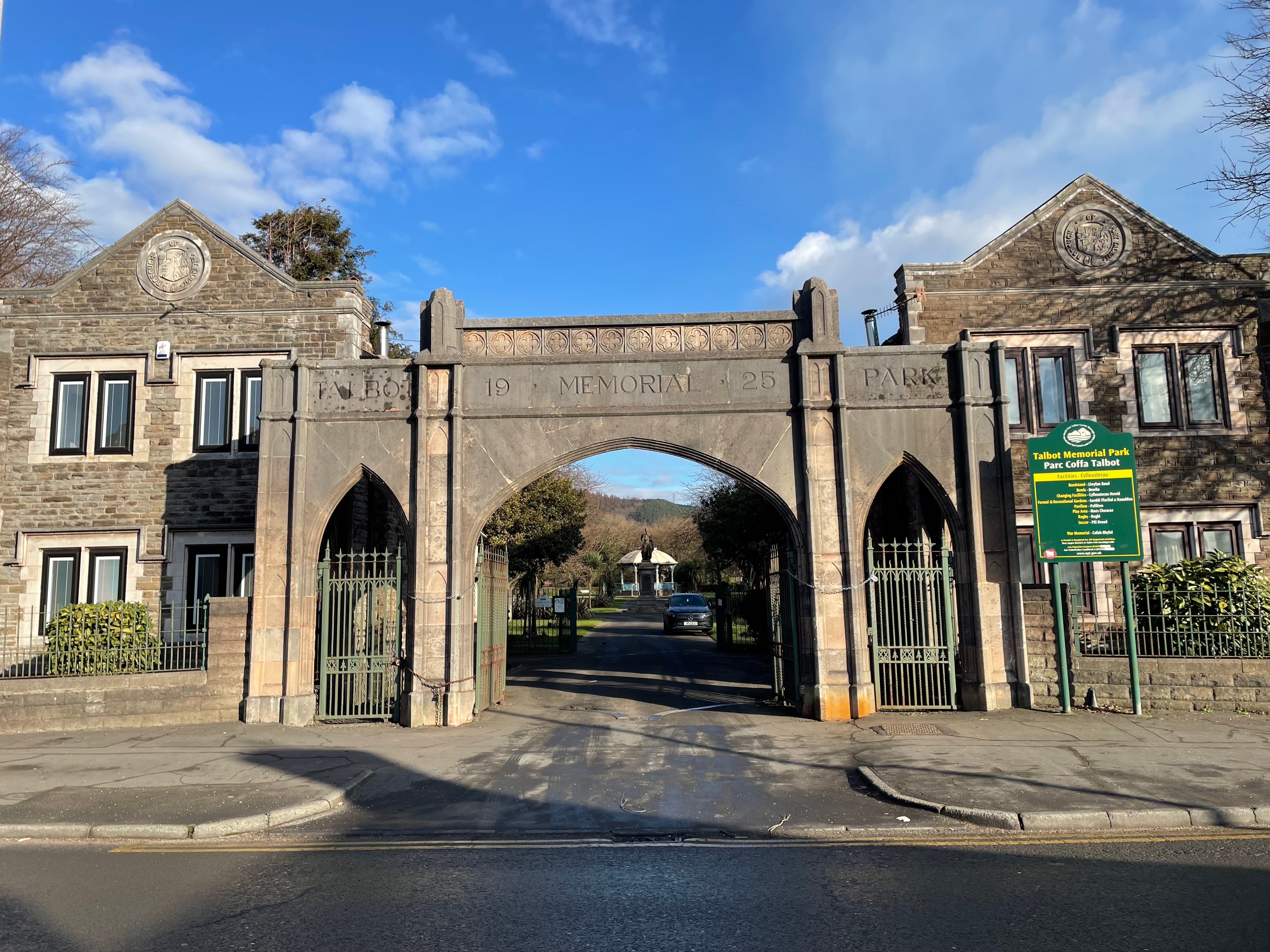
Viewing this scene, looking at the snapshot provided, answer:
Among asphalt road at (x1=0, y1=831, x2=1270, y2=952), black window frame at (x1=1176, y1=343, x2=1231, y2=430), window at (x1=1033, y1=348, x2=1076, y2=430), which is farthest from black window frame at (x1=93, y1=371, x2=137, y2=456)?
black window frame at (x1=1176, y1=343, x2=1231, y2=430)

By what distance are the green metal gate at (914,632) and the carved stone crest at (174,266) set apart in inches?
561

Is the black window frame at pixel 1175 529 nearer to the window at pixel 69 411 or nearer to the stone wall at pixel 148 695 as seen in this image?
the stone wall at pixel 148 695

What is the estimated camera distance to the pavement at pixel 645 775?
7734 millimetres

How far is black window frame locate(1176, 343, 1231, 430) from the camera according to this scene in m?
17.3

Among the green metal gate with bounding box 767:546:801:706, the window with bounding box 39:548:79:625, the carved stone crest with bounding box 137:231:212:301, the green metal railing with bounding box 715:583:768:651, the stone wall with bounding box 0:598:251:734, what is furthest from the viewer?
the green metal railing with bounding box 715:583:768:651

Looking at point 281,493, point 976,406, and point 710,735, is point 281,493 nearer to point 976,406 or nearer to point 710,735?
point 710,735

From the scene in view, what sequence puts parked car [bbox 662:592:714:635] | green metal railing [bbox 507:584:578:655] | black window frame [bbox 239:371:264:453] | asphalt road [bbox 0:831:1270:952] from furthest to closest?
parked car [bbox 662:592:714:635]
green metal railing [bbox 507:584:578:655]
black window frame [bbox 239:371:264:453]
asphalt road [bbox 0:831:1270:952]

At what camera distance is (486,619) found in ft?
49.0

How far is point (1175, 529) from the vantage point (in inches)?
676

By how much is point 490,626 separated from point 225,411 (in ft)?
24.1

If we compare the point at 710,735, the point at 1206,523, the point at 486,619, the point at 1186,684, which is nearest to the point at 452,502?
the point at 486,619

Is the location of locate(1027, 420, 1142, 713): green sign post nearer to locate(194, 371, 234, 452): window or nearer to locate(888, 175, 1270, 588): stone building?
locate(888, 175, 1270, 588): stone building

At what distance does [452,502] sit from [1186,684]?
11.1m

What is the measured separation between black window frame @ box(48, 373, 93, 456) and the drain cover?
1577cm
